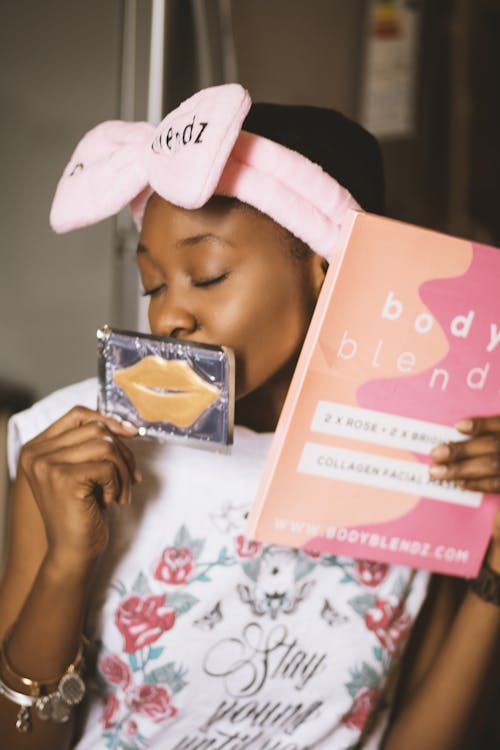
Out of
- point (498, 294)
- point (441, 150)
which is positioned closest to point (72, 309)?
point (498, 294)

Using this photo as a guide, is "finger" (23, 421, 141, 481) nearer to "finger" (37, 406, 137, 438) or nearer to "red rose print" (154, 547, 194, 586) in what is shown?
"finger" (37, 406, 137, 438)

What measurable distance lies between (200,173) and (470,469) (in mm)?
333

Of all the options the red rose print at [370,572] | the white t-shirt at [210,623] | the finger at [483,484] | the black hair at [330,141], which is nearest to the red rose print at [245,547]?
the white t-shirt at [210,623]

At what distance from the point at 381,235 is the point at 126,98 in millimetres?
363

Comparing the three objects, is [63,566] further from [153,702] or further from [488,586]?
[488,586]

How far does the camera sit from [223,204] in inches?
23.8

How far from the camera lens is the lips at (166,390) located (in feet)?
1.87

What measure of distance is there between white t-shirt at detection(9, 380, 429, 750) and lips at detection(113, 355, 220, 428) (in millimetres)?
150

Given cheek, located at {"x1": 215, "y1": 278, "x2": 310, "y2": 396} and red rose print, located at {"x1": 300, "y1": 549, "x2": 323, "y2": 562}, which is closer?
cheek, located at {"x1": 215, "y1": 278, "x2": 310, "y2": 396}

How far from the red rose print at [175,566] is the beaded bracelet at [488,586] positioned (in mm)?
294

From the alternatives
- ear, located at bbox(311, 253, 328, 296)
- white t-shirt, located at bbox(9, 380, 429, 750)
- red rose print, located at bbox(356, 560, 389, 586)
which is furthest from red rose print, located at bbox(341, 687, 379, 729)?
ear, located at bbox(311, 253, 328, 296)

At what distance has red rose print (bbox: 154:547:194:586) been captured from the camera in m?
0.73

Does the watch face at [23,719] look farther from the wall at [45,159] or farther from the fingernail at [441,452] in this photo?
the fingernail at [441,452]

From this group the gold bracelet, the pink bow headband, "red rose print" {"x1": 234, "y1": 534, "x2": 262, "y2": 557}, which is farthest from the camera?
"red rose print" {"x1": 234, "y1": 534, "x2": 262, "y2": 557}
